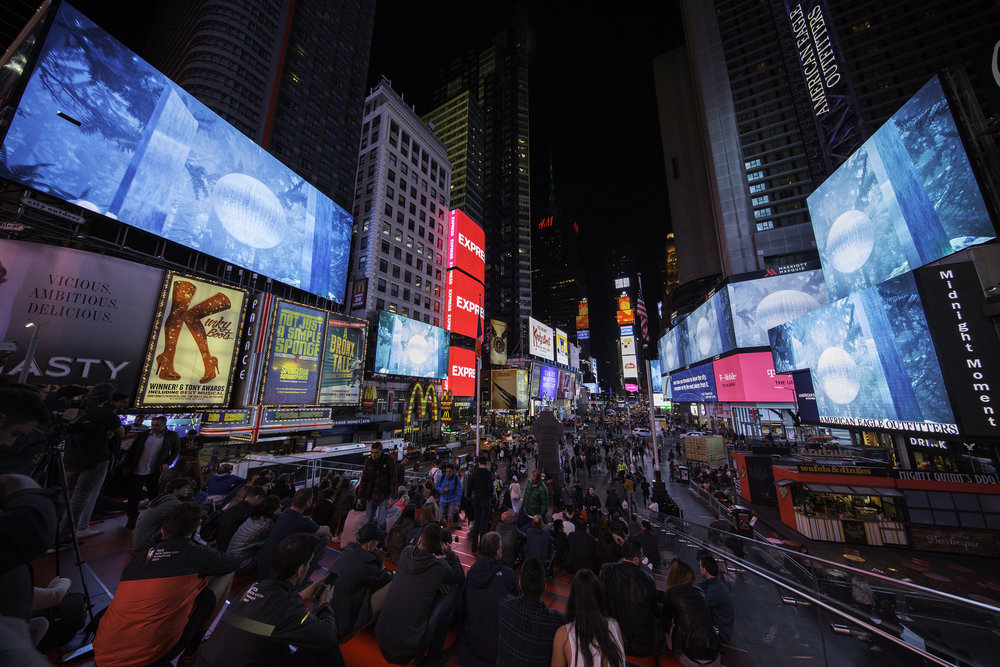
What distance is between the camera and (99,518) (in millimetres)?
6816

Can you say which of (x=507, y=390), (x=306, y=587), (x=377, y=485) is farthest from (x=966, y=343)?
(x=507, y=390)

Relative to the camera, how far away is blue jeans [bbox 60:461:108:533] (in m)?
5.49

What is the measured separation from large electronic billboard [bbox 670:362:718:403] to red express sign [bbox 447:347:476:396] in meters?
28.6

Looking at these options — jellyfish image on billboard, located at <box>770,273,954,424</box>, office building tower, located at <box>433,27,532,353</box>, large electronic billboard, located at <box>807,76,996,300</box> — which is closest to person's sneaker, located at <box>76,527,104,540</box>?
jellyfish image on billboard, located at <box>770,273,954,424</box>

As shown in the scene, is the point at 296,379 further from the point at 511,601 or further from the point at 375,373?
the point at 511,601

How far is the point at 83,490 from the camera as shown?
557 centimetres

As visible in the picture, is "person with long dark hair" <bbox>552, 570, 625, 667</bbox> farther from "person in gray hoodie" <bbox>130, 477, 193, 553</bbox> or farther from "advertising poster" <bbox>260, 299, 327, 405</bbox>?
"advertising poster" <bbox>260, 299, 327, 405</bbox>

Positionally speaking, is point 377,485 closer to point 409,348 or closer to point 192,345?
point 192,345

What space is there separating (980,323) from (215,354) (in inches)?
1301

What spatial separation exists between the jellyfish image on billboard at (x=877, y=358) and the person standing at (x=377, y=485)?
1915cm

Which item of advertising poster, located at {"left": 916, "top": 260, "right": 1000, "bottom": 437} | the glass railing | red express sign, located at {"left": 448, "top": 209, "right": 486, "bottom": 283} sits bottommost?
the glass railing

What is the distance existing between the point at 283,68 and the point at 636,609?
7522cm

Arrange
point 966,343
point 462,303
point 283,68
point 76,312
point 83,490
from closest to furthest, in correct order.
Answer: point 83,490
point 966,343
point 76,312
point 462,303
point 283,68

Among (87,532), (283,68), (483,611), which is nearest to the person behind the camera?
(483,611)
